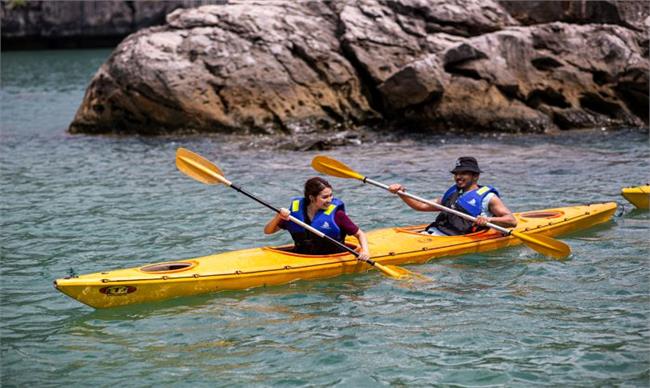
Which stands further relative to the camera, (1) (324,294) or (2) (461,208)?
(2) (461,208)

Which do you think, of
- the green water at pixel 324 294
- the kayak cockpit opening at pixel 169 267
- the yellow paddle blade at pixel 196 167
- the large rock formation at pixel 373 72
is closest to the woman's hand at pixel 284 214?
the green water at pixel 324 294

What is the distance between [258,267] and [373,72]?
8.83 m

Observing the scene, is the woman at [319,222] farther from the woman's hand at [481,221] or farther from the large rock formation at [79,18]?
the large rock formation at [79,18]

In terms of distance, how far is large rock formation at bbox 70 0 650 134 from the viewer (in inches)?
602

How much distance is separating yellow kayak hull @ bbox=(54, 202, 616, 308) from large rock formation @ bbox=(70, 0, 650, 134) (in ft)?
19.9

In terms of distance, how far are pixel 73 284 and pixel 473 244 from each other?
3.65m

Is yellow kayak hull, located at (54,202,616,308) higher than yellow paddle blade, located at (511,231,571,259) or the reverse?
the reverse

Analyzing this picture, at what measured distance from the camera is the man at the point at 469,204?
8789mm

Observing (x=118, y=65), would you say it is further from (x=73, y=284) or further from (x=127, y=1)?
(x=127, y=1)

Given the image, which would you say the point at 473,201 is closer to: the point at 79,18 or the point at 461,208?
the point at 461,208

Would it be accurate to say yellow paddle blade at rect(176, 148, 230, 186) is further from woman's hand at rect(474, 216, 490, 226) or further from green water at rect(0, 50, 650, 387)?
woman's hand at rect(474, 216, 490, 226)

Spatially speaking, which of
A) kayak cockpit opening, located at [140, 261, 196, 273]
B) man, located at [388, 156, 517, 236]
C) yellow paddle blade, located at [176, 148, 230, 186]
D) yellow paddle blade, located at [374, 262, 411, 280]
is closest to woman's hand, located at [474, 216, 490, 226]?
man, located at [388, 156, 517, 236]

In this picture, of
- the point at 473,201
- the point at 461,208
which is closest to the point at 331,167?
the point at 461,208

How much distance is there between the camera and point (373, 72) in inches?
638
